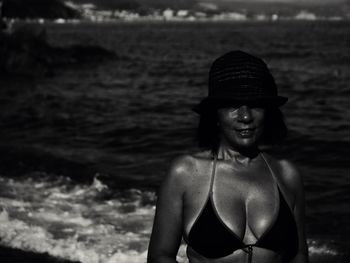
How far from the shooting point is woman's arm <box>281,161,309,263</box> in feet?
9.63

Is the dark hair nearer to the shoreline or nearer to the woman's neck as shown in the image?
the woman's neck

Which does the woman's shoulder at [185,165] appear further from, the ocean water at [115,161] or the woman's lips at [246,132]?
the ocean water at [115,161]

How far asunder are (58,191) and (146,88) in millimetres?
20244

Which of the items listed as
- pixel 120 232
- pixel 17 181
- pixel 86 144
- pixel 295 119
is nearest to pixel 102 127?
pixel 86 144

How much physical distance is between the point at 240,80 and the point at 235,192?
579mm

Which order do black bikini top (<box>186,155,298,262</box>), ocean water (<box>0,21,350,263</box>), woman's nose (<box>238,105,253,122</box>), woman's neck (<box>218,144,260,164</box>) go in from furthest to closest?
ocean water (<box>0,21,350,263</box>) → woman's neck (<box>218,144,260,164</box>) → woman's nose (<box>238,105,253,122</box>) → black bikini top (<box>186,155,298,262</box>)

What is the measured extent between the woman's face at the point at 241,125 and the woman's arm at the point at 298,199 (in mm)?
227

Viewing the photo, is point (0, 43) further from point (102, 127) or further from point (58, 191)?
point (58, 191)

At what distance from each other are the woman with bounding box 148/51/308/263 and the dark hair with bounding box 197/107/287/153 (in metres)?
0.04

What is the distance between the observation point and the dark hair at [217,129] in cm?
305

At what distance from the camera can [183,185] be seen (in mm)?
2787

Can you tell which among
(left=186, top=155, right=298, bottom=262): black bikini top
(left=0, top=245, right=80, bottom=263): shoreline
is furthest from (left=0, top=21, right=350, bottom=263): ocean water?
(left=186, top=155, right=298, bottom=262): black bikini top

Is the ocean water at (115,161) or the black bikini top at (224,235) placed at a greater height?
the black bikini top at (224,235)

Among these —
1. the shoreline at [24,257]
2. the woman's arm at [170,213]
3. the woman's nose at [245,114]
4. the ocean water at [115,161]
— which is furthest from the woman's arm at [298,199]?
the shoreline at [24,257]
